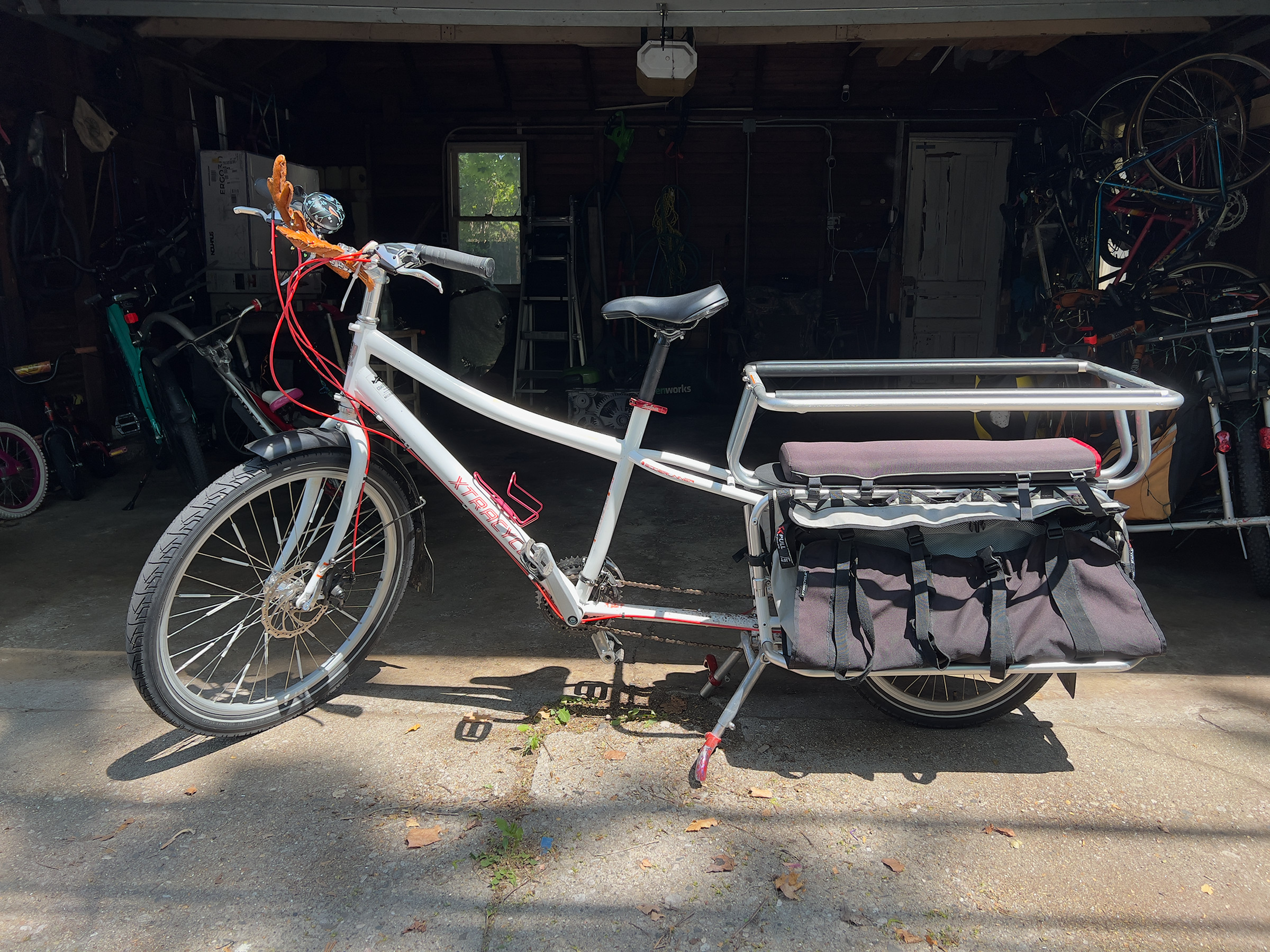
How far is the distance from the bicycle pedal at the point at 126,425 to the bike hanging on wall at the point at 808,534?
11.3 feet

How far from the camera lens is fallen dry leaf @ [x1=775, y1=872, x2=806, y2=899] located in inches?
68.2

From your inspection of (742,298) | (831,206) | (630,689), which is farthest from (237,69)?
(630,689)

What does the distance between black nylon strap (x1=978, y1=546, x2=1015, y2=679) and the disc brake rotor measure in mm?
1703

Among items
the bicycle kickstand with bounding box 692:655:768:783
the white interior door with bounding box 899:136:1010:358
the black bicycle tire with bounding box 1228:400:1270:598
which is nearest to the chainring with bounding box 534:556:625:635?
the bicycle kickstand with bounding box 692:655:768:783

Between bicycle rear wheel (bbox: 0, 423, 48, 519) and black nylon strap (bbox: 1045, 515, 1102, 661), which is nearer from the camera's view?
black nylon strap (bbox: 1045, 515, 1102, 661)

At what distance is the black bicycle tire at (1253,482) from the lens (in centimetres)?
317

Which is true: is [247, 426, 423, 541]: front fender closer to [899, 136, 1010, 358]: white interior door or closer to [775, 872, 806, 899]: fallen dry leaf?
[775, 872, 806, 899]: fallen dry leaf

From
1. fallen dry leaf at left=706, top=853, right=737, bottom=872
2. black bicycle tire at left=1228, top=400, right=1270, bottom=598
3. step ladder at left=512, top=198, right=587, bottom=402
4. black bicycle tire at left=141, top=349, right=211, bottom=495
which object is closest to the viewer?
fallen dry leaf at left=706, top=853, right=737, bottom=872

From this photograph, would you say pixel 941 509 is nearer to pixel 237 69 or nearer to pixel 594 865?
pixel 594 865

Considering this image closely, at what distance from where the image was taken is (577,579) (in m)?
2.33

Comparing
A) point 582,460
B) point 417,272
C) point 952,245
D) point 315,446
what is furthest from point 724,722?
point 952,245

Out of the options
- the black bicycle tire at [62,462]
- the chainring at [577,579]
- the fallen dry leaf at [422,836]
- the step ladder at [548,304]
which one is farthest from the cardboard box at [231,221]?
the fallen dry leaf at [422,836]

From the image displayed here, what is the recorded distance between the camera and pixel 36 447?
454 cm

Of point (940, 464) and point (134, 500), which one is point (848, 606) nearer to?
point (940, 464)
